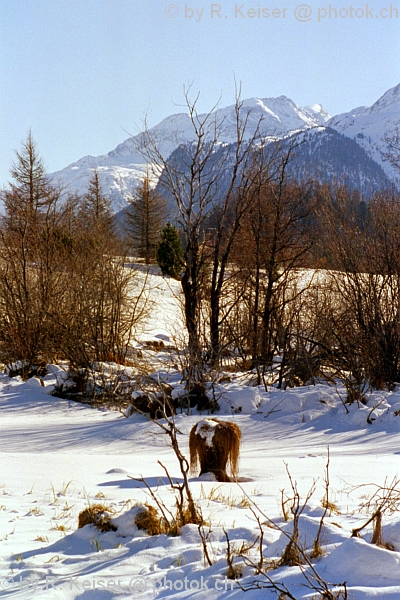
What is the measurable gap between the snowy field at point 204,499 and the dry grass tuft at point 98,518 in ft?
0.22

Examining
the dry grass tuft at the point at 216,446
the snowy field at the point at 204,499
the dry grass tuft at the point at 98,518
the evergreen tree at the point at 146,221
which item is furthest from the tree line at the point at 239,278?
the evergreen tree at the point at 146,221

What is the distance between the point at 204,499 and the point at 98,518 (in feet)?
3.94

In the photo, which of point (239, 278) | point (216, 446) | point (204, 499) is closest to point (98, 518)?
point (204, 499)

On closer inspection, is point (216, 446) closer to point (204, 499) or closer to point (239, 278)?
point (204, 499)

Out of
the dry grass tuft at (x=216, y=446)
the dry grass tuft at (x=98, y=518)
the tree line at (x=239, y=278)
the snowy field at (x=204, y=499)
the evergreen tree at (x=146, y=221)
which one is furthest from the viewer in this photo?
the evergreen tree at (x=146, y=221)

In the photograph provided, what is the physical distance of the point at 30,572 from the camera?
3.29m

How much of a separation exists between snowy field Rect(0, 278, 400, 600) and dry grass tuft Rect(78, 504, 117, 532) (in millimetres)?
66

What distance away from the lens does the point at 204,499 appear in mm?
4926

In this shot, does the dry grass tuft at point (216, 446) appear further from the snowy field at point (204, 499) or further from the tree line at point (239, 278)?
the tree line at point (239, 278)

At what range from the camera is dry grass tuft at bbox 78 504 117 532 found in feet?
12.9

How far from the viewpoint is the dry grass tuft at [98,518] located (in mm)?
3939

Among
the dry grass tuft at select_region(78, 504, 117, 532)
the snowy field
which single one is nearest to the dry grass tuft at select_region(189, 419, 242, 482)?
the snowy field

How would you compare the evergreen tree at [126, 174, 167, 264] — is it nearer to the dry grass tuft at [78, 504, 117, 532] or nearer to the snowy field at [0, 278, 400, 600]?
the snowy field at [0, 278, 400, 600]

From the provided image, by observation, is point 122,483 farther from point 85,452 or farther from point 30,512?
point 85,452
